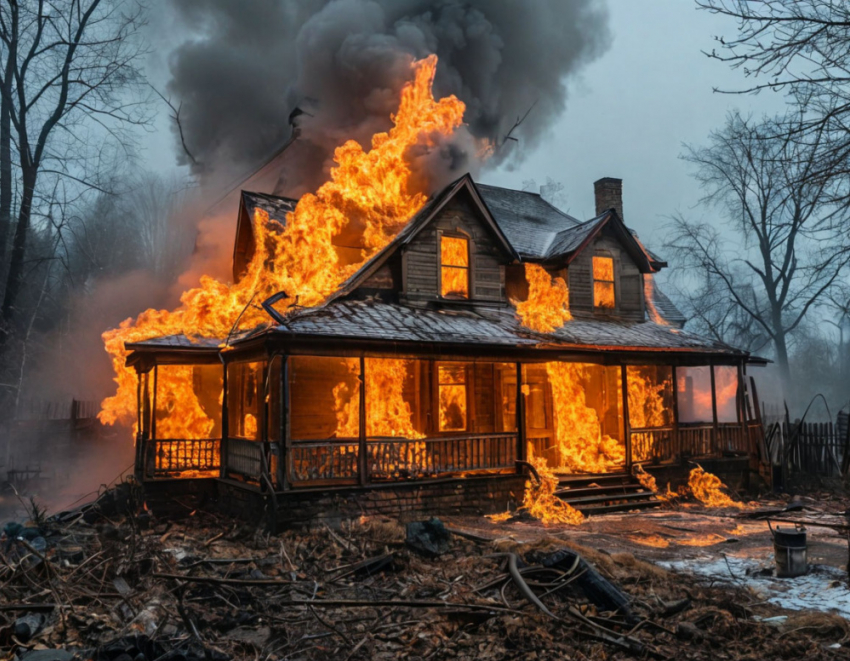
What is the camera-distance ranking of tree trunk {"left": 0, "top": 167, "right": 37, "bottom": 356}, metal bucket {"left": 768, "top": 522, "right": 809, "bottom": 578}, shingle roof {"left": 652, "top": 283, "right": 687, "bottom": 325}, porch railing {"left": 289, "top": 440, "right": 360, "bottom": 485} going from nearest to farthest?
metal bucket {"left": 768, "top": 522, "right": 809, "bottom": 578}
porch railing {"left": 289, "top": 440, "right": 360, "bottom": 485}
tree trunk {"left": 0, "top": 167, "right": 37, "bottom": 356}
shingle roof {"left": 652, "top": 283, "right": 687, "bottom": 325}

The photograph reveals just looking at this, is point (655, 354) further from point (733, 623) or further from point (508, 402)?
point (733, 623)

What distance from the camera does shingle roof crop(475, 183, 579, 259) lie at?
21578 mm

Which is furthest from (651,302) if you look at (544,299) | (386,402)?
(386,402)

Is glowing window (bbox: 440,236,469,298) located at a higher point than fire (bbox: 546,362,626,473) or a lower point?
higher

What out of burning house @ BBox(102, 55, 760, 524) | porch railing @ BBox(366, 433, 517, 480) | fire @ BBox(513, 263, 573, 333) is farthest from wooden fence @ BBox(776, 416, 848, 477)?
porch railing @ BBox(366, 433, 517, 480)

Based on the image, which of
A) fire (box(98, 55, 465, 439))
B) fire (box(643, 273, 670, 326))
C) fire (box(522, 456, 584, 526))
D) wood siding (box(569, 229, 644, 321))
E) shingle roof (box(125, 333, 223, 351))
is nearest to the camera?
fire (box(522, 456, 584, 526))

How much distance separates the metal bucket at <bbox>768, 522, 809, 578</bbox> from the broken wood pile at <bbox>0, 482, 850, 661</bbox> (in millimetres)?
1052

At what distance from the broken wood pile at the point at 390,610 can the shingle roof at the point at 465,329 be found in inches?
201

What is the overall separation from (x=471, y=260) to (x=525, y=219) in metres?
5.01

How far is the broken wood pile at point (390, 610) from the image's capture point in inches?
285

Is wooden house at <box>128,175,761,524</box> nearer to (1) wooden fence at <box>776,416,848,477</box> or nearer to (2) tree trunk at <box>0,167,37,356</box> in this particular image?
(1) wooden fence at <box>776,416,848,477</box>

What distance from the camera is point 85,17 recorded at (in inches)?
1005

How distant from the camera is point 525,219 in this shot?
23.3 metres

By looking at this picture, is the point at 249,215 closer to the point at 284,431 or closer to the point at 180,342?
the point at 180,342
